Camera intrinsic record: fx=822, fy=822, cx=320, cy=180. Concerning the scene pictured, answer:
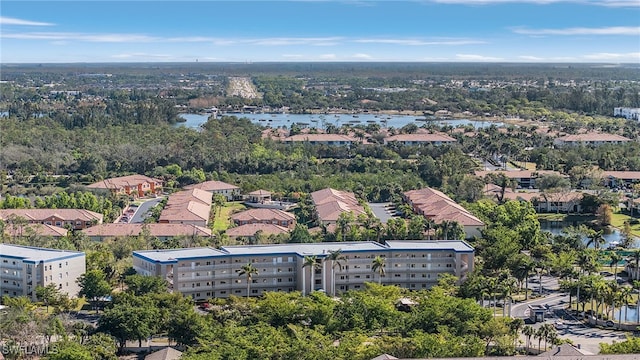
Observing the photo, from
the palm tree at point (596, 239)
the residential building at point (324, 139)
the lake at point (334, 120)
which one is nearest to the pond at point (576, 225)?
the palm tree at point (596, 239)

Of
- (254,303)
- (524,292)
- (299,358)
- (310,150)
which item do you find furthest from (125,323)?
(310,150)

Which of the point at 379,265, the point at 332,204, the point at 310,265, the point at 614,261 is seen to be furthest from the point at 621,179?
the point at 310,265

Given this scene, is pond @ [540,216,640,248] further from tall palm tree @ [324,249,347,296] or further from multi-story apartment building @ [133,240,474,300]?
tall palm tree @ [324,249,347,296]

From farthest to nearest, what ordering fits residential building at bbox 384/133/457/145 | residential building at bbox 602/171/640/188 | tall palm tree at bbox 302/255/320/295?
residential building at bbox 384/133/457/145 < residential building at bbox 602/171/640/188 < tall palm tree at bbox 302/255/320/295

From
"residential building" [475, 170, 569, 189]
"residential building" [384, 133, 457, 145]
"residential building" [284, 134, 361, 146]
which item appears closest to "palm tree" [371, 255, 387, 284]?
"residential building" [475, 170, 569, 189]

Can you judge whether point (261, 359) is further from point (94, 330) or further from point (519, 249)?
point (519, 249)
